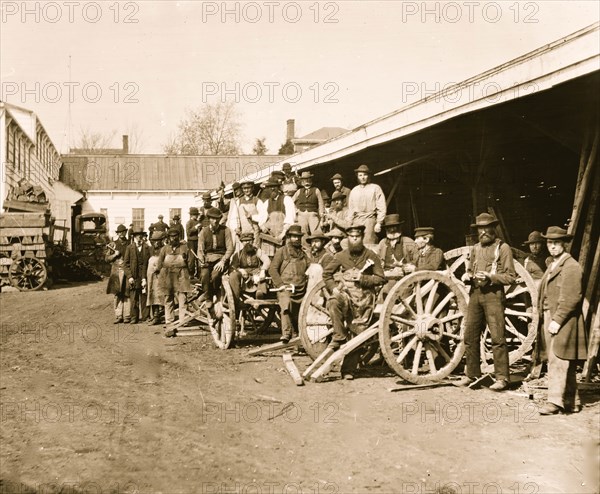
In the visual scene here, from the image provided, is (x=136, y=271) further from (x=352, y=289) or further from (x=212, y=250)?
(x=352, y=289)

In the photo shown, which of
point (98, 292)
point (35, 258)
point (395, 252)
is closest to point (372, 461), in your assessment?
point (395, 252)

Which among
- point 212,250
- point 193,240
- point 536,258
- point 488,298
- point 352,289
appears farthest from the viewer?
point 193,240

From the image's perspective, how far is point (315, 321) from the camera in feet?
28.5

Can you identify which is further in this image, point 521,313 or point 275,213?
point 275,213

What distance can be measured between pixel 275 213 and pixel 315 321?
3.55 metres

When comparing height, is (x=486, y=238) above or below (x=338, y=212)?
below

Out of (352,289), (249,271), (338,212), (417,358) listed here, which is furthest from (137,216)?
(417,358)

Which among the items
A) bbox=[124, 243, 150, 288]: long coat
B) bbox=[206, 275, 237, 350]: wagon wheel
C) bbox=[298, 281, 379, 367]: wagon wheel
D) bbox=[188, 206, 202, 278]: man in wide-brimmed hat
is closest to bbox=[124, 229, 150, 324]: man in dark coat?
bbox=[124, 243, 150, 288]: long coat

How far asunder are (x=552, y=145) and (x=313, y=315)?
4.91 metres

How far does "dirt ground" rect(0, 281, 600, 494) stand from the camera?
494cm

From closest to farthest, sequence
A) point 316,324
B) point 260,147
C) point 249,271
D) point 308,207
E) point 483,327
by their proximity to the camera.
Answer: point 483,327
point 316,324
point 249,271
point 308,207
point 260,147

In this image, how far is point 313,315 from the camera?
8.70 m

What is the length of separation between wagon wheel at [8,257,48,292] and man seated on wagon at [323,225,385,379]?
1565 cm

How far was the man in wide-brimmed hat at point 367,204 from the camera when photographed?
10.3 meters
